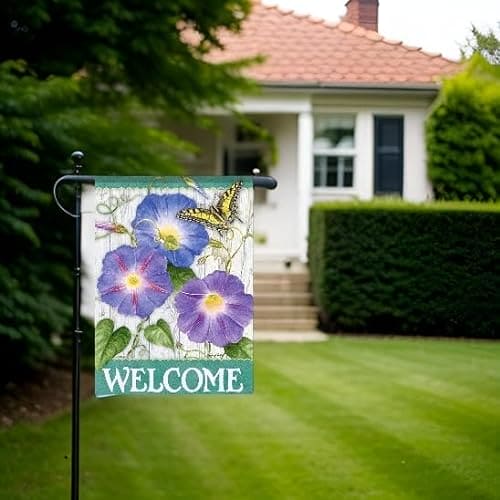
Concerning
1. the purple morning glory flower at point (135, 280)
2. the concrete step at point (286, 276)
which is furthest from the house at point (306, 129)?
the purple morning glory flower at point (135, 280)

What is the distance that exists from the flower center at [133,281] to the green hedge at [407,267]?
2283 millimetres

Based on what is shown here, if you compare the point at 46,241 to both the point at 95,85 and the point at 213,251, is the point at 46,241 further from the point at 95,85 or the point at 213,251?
the point at 213,251

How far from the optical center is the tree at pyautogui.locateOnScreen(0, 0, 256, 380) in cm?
624

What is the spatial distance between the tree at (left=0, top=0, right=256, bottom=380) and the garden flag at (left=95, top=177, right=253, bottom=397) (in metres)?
2.22

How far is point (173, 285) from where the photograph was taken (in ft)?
12.8

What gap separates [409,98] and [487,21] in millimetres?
7101

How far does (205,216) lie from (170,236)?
0.15 meters

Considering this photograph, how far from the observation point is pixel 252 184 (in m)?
3.86

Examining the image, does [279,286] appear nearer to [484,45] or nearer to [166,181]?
[484,45]

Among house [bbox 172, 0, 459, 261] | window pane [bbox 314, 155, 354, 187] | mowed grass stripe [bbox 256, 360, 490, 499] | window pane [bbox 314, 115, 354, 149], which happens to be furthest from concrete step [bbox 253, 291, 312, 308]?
mowed grass stripe [bbox 256, 360, 490, 499]

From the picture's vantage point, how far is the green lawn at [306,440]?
525cm

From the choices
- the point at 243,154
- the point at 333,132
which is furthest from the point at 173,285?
the point at 243,154

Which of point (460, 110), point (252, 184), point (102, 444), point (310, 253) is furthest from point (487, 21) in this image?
point (310, 253)

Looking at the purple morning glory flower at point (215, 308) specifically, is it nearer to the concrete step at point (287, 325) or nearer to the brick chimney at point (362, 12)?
the brick chimney at point (362, 12)
